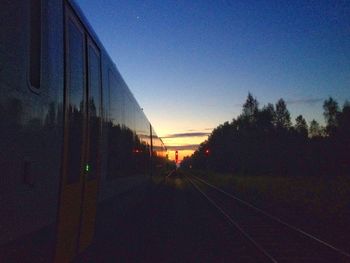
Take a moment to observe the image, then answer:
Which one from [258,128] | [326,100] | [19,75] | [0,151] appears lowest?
[0,151]

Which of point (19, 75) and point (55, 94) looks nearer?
point (19, 75)

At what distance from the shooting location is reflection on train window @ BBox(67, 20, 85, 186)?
6.30 metres

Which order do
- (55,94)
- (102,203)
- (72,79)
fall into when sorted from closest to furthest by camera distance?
(55,94), (72,79), (102,203)

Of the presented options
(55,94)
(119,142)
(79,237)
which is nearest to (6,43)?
(55,94)

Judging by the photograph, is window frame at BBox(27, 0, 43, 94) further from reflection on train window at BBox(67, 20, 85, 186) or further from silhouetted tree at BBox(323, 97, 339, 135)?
silhouetted tree at BBox(323, 97, 339, 135)

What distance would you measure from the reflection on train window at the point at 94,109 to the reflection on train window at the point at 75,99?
0.67 meters

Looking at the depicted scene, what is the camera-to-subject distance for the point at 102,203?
8.99 metres

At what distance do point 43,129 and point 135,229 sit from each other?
1113cm

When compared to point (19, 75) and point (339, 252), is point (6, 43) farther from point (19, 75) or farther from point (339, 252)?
point (339, 252)

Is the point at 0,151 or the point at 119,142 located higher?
the point at 119,142

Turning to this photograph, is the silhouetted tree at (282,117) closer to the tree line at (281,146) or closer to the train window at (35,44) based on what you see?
the tree line at (281,146)

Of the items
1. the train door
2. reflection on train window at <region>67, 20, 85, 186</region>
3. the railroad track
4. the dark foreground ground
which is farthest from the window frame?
the railroad track

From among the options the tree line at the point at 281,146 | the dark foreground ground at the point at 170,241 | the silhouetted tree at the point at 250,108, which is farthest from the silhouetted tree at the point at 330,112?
the dark foreground ground at the point at 170,241

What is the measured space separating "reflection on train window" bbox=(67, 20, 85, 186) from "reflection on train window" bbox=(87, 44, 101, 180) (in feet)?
2.19
